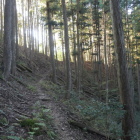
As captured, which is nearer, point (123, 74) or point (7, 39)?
point (123, 74)

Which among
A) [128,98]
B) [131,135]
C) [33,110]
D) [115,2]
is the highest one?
[115,2]

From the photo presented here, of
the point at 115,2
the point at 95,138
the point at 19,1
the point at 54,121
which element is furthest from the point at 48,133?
the point at 19,1

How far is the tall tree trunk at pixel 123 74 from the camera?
18.7 ft

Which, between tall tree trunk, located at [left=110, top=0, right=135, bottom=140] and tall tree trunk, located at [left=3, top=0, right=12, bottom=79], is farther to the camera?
tall tree trunk, located at [left=3, top=0, right=12, bottom=79]

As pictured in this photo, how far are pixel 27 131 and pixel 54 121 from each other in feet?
5.93

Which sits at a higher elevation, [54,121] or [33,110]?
[33,110]

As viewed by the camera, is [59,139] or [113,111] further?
[113,111]

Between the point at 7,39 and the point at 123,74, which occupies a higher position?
the point at 7,39

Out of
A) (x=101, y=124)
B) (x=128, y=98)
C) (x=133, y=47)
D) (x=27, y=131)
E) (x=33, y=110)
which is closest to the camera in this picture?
(x=27, y=131)

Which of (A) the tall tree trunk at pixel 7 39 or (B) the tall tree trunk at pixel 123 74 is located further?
(A) the tall tree trunk at pixel 7 39

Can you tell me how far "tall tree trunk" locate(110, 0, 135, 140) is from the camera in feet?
18.7

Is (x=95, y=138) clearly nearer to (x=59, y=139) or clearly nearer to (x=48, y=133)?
(x=59, y=139)

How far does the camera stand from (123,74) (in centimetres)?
577

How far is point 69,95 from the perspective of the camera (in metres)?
10.3
